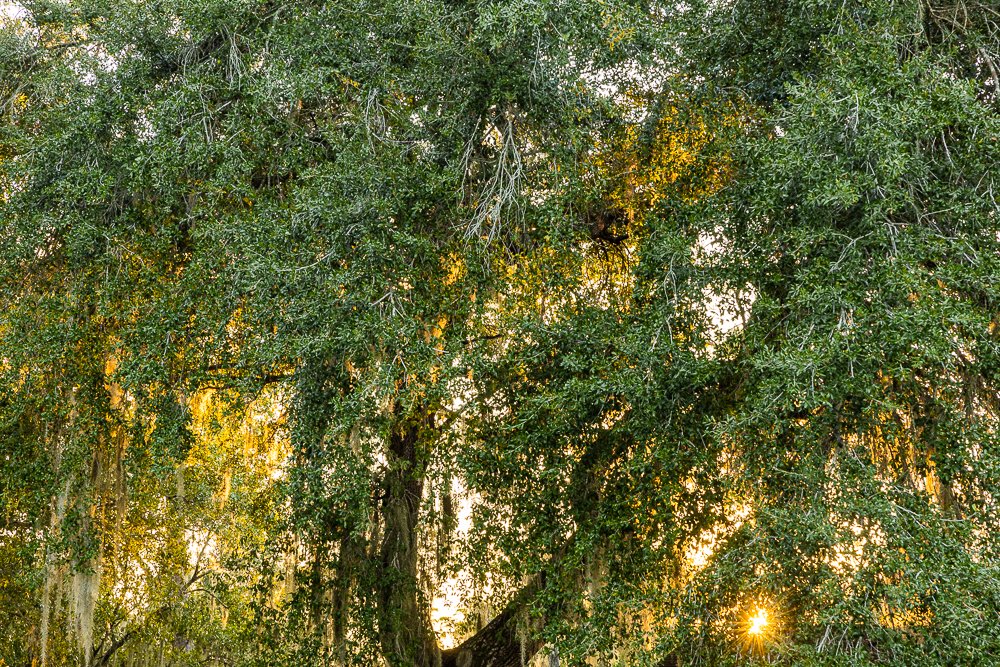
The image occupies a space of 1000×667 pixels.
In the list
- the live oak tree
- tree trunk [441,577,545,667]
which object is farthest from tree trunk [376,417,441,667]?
tree trunk [441,577,545,667]

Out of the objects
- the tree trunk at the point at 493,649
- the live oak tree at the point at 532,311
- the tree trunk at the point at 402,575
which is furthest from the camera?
the tree trunk at the point at 493,649

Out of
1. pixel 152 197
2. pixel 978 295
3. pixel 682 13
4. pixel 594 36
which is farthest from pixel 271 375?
pixel 978 295

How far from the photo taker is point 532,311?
5055 mm

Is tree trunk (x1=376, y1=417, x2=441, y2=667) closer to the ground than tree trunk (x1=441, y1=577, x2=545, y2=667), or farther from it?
farther from it

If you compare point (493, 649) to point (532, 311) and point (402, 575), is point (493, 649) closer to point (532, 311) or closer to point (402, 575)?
point (402, 575)

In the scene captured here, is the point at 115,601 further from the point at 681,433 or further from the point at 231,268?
the point at 681,433

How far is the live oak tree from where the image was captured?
13.6 feet

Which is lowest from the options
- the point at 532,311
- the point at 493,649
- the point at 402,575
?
the point at 493,649

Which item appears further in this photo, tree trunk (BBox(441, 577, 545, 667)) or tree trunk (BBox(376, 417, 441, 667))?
tree trunk (BBox(441, 577, 545, 667))

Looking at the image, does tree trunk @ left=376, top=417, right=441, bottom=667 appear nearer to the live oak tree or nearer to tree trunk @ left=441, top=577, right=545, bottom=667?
the live oak tree

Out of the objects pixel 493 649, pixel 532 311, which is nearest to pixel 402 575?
pixel 493 649

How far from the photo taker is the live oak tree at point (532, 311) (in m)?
4.15

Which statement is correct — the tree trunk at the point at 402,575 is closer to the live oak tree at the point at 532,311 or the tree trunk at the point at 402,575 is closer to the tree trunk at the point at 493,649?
the live oak tree at the point at 532,311

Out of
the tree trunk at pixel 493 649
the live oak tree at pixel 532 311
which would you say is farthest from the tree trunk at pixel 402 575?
the tree trunk at pixel 493 649
